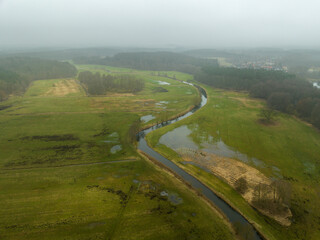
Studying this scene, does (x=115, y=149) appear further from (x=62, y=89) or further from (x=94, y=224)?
(x=62, y=89)

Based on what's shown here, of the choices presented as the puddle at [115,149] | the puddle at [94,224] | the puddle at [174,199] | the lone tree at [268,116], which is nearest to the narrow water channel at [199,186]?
the puddle at [174,199]

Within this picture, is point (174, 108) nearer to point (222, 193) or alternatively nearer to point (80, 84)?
point (222, 193)

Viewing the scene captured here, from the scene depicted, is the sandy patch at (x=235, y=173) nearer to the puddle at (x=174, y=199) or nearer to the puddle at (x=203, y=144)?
the puddle at (x=203, y=144)

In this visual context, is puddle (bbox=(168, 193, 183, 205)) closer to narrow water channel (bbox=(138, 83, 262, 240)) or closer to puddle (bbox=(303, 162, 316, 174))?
narrow water channel (bbox=(138, 83, 262, 240))

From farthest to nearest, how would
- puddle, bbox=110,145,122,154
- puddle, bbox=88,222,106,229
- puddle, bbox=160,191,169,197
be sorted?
puddle, bbox=110,145,122,154, puddle, bbox=160,191,169,197, puddle, bbox=88,222,106,229

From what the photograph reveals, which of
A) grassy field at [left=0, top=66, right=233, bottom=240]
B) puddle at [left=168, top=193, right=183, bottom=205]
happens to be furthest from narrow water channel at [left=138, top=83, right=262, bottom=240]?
puddle at [left=168, top=193, right=183, bottom=205]

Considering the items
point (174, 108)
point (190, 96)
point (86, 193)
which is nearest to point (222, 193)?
point (86, 193)

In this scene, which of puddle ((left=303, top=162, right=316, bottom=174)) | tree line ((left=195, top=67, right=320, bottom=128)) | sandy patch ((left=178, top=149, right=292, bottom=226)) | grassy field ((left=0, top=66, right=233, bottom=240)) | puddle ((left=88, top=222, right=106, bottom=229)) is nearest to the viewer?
grassy field ((left=0, top=66, right=233, bottom=240))
